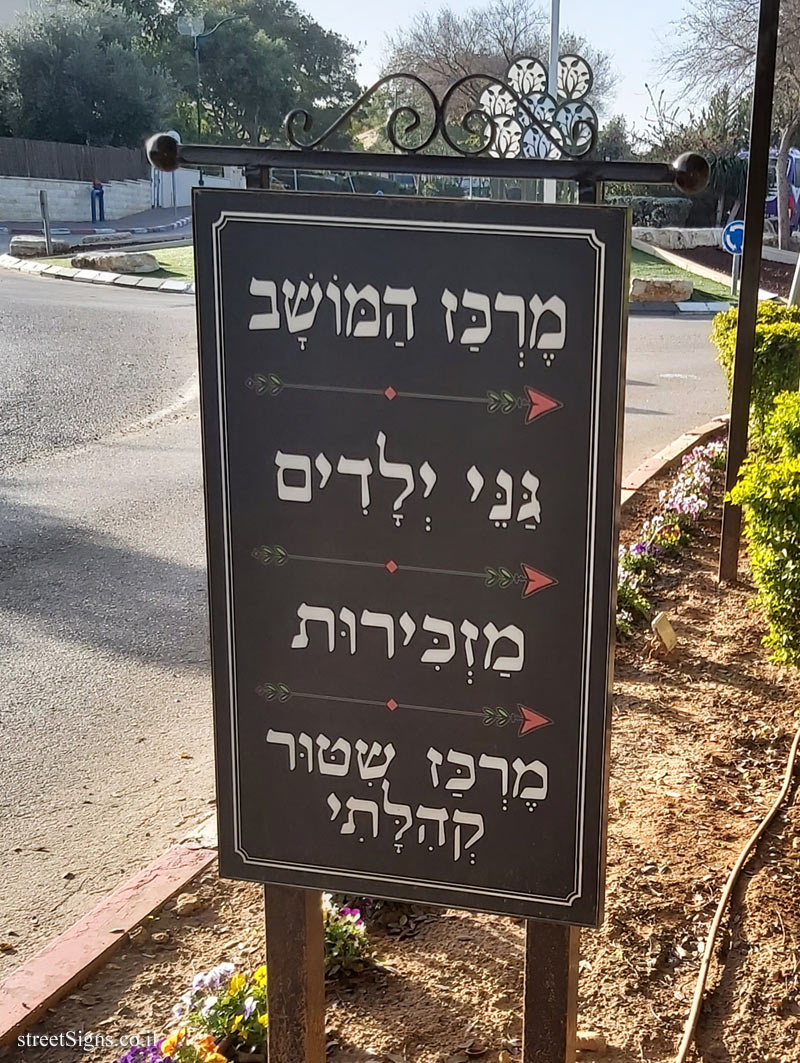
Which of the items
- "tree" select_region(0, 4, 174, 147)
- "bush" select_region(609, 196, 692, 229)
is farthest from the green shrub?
"tree" select_region(0, 4, 174, 147)

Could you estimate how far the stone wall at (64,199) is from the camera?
37094 millimetres

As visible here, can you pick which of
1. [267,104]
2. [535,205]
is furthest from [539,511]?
[267,104]

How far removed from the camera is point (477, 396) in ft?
6.17

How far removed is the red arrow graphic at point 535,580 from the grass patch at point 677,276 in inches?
809

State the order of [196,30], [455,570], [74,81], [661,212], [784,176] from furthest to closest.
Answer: [196,30] → [74,81] → [661,212] → [784,176] → [455,570]

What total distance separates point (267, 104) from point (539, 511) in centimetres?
5800

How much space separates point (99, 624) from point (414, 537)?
3908 mm

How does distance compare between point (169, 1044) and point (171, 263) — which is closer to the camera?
point (169, 1044)

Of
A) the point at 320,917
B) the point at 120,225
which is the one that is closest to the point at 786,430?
the point at 320,917

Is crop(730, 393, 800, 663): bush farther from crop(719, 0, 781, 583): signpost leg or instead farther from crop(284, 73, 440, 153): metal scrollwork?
crop(284, 73, 440, 153): metal scrollwork

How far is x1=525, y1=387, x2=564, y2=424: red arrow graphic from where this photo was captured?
1.85m

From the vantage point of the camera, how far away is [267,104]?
55.6m

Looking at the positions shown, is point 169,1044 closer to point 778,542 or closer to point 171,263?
point 778,542

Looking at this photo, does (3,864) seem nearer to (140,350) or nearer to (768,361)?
(768,361)
